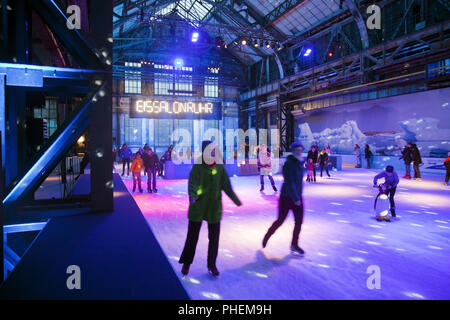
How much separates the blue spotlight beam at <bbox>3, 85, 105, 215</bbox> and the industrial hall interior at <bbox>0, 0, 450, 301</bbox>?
0.01 metres

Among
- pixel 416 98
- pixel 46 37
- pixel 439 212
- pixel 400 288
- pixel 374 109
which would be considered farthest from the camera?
pixel 374 109

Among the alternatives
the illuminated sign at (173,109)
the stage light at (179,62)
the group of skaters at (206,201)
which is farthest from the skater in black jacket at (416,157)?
the stage light at (179,62)

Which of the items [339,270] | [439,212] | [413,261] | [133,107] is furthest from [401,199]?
[133,107]

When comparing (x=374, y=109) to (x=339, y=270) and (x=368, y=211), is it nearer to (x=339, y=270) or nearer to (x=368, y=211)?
(x=368, y=211)

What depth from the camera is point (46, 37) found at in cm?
559

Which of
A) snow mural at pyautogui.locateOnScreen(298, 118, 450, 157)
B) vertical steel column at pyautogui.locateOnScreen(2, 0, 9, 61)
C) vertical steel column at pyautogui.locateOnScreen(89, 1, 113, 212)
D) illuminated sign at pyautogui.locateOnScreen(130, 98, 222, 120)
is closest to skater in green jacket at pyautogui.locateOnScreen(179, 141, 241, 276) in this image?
vertical steel column at pyautogui.locateOnScreen(89, 1, 113, 212)

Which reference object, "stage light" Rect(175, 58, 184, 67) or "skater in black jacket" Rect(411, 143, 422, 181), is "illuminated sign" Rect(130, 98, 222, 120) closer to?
"stage light" Rect(175, 58, 184, 67)

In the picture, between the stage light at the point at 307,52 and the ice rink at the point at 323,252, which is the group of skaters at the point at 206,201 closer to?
the ice rink at the point at 323,252

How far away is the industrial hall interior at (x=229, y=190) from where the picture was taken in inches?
102

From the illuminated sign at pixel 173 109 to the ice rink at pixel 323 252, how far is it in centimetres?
1000

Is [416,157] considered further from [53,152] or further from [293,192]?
[53,152]

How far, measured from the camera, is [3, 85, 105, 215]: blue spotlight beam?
277 centimetres
